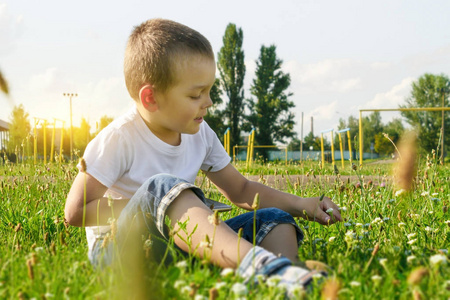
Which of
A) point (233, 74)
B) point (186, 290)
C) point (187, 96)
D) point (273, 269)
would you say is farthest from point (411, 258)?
point (233, 74)

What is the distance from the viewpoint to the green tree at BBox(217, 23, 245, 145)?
111ft

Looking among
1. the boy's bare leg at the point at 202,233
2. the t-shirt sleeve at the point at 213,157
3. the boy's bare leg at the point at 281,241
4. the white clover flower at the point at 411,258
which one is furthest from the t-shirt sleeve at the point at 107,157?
the white clover flower at the point at 411,258

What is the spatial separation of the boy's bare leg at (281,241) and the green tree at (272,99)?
113ft

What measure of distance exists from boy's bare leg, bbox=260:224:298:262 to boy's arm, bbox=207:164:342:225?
15 centimetres

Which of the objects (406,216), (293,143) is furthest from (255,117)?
(406,216)

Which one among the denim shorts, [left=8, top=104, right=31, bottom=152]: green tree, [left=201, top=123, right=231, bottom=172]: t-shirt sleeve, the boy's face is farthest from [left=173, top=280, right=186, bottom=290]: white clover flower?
[left=8, top=104, right=31, bottom=152]: green tree

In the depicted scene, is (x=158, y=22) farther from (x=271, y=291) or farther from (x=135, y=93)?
(x=271, y=291)

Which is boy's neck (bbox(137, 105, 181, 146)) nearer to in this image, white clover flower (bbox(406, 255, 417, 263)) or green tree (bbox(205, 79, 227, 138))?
white clover flower (bbox(406, 255, 417, 263))

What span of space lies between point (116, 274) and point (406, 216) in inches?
65.2

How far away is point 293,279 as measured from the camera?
1.15 meters

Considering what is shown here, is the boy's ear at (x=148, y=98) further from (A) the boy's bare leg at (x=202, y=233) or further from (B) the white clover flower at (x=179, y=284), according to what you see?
(B) the white clover flower at (x=179, y=284)

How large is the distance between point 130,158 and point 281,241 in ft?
2.26

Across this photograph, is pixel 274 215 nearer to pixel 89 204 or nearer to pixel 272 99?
pixel 89 204

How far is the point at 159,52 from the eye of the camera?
6.13 ft
